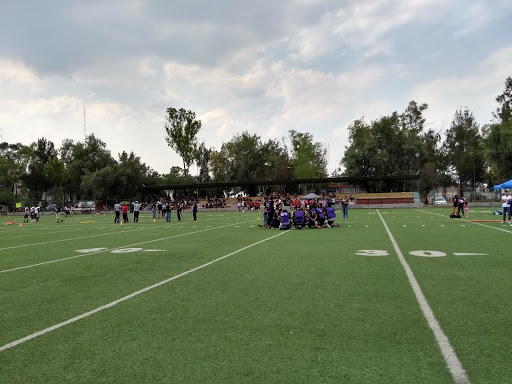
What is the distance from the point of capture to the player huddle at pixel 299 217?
21.6 meters

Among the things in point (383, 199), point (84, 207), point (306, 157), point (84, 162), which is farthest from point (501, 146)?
point (84, 162)

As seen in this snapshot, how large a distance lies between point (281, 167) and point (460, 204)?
6482 centimetres

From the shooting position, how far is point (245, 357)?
166 inches

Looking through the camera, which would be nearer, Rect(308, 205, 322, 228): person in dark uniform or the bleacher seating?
Rect(308, 205, 322, 228): person in dark uniform

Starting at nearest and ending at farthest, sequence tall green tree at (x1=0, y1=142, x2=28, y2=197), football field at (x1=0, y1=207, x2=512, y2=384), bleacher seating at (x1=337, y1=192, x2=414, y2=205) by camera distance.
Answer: football field at (x1=0, y1=207, x2=512, y2=384)
bleacher seating at (x1=337, y1=192, x2=414, y2=205)
tall green tree at (x1=0, y1=142, x2=28, y2=197)

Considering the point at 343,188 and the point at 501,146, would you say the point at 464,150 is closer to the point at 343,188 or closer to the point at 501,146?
the point at 343,188

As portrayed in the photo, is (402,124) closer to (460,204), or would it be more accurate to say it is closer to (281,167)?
(281,167)

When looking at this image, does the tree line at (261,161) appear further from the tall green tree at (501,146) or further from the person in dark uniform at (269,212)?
the person in dark uniform at (269,212)

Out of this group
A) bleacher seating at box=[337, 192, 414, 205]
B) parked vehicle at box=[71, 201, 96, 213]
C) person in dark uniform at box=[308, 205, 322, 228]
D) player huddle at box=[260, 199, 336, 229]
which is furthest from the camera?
bleacher seating at box=[337, 192, 414, 205]

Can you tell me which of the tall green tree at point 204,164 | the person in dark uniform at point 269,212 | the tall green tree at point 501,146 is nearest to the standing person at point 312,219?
the person in dark uniform at point 269,212

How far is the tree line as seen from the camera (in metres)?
76.4

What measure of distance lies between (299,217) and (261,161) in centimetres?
7317

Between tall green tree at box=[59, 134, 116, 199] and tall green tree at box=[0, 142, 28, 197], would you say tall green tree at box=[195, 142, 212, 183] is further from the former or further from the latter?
tall green tree at box=[0, 142, 28, 197]

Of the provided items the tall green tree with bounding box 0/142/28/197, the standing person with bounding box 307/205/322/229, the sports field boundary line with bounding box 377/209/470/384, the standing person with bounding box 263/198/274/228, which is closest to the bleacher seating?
the standing person with bounding box 307/205/322/229
